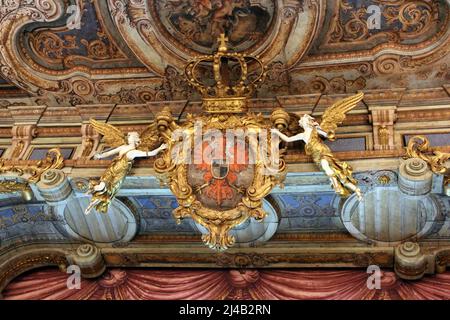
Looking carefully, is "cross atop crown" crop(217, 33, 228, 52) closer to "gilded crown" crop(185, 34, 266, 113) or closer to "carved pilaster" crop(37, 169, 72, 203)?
"gilded crown" crop(185, 34, 266, 113)

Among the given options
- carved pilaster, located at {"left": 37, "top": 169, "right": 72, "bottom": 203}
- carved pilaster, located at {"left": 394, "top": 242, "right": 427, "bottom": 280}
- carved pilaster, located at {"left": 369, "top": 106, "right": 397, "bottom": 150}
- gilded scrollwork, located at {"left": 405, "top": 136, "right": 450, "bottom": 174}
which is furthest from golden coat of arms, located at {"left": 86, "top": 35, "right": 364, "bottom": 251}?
carved pilaster, located at {"left": 394, "top": 242, "right": 427, "bottom": 280}

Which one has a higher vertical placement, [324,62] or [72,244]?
[324,62]

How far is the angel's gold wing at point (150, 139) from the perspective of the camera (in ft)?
28.6

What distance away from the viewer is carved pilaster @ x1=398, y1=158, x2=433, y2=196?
25.7 ft

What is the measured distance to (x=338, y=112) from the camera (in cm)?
852

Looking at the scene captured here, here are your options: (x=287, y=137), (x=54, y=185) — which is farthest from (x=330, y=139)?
(x=54, y=185)

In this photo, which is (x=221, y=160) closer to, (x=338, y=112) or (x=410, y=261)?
(x=338, y=112)

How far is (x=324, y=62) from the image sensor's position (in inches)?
373

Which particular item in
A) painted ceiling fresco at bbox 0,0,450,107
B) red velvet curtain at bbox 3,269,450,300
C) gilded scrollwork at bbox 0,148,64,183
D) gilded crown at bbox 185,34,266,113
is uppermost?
painted ceiling fresco at bbox 0,0,450,107

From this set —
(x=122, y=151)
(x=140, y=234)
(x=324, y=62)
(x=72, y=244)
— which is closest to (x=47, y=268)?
(x=72, y=244)

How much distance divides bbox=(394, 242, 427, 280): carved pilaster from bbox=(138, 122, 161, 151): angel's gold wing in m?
3.84

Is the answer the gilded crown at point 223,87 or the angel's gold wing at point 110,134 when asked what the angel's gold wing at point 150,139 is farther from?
the gilded crown at point 223,87
